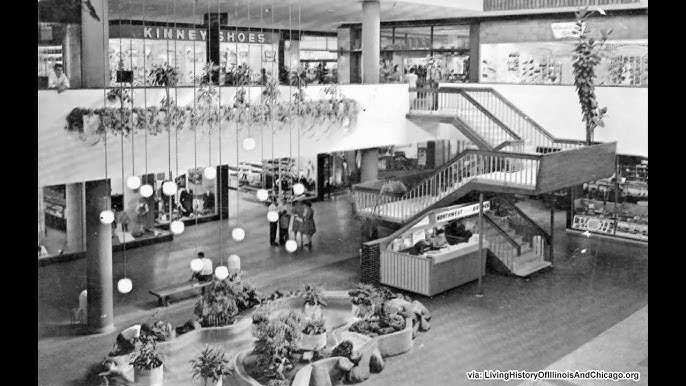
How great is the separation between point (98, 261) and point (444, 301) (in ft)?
28.3

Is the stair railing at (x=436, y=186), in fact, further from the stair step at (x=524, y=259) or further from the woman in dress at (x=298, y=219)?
the stair step at (x=524, y=259)

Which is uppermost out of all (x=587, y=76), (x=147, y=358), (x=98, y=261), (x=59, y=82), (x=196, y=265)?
(x=587, y=76)

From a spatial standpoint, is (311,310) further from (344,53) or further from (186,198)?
(344,53)

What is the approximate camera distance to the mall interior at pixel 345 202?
52.0ft

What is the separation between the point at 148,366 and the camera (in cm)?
1375

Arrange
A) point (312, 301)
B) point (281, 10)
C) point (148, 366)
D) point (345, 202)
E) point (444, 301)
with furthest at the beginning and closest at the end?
point (345, 202) → point (281, 10) → point (444, 301) → point (312, 301) → point (148, 366)

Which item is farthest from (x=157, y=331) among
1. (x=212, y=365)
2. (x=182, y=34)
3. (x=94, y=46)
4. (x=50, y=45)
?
(x=182, y=34)

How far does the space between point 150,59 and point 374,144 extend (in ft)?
28.3

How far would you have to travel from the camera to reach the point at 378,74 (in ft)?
83.5

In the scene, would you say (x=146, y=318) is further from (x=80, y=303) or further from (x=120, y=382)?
(x=120, y=382)

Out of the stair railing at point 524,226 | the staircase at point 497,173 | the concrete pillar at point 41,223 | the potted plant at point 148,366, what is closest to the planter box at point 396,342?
the potted plant at point 148,366

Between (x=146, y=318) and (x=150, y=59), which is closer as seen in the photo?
(x=146, y=318)

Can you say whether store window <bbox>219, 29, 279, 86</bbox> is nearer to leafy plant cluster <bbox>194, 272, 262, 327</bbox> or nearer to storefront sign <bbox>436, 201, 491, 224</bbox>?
storefront sign <bbox>436, 201, 491, 224</bbox>
